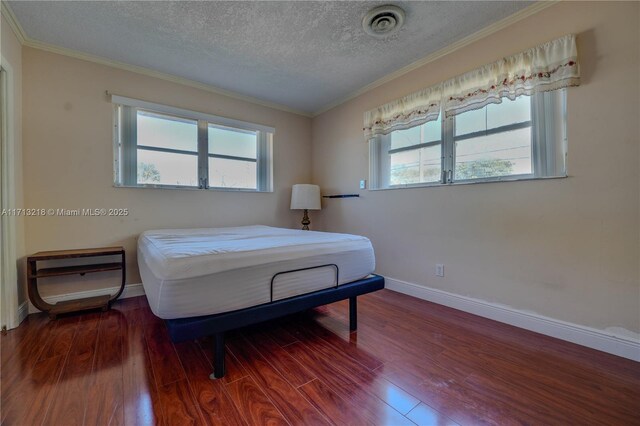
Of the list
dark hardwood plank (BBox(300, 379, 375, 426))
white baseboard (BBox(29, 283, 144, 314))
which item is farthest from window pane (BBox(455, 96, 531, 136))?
white baseboard (BBox(29, 283, 144, 314))

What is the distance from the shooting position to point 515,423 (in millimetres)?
1166

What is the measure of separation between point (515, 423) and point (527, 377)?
17.2 inches

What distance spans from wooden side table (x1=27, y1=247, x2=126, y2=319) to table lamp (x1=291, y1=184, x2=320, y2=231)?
2079 mm

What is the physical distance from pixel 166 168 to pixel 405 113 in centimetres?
283

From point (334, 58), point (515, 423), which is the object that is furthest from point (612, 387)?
point (334, 58)

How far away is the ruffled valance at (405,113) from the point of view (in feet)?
8.73

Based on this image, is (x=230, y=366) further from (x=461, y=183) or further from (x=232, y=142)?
(x=232, y=142)

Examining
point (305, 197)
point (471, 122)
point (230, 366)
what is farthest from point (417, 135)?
point (230, 366)

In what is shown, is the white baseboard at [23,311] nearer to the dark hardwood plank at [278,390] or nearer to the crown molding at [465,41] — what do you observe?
the dark hardwood plank at [278,390]

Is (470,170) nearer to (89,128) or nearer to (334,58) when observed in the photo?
(334,58)

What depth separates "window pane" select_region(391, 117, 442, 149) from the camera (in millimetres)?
2735

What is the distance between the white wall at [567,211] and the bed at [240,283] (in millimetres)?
1156

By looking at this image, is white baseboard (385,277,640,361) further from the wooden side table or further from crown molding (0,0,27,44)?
→ crown molding (0,0,27,44)

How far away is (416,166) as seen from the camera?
292cm
